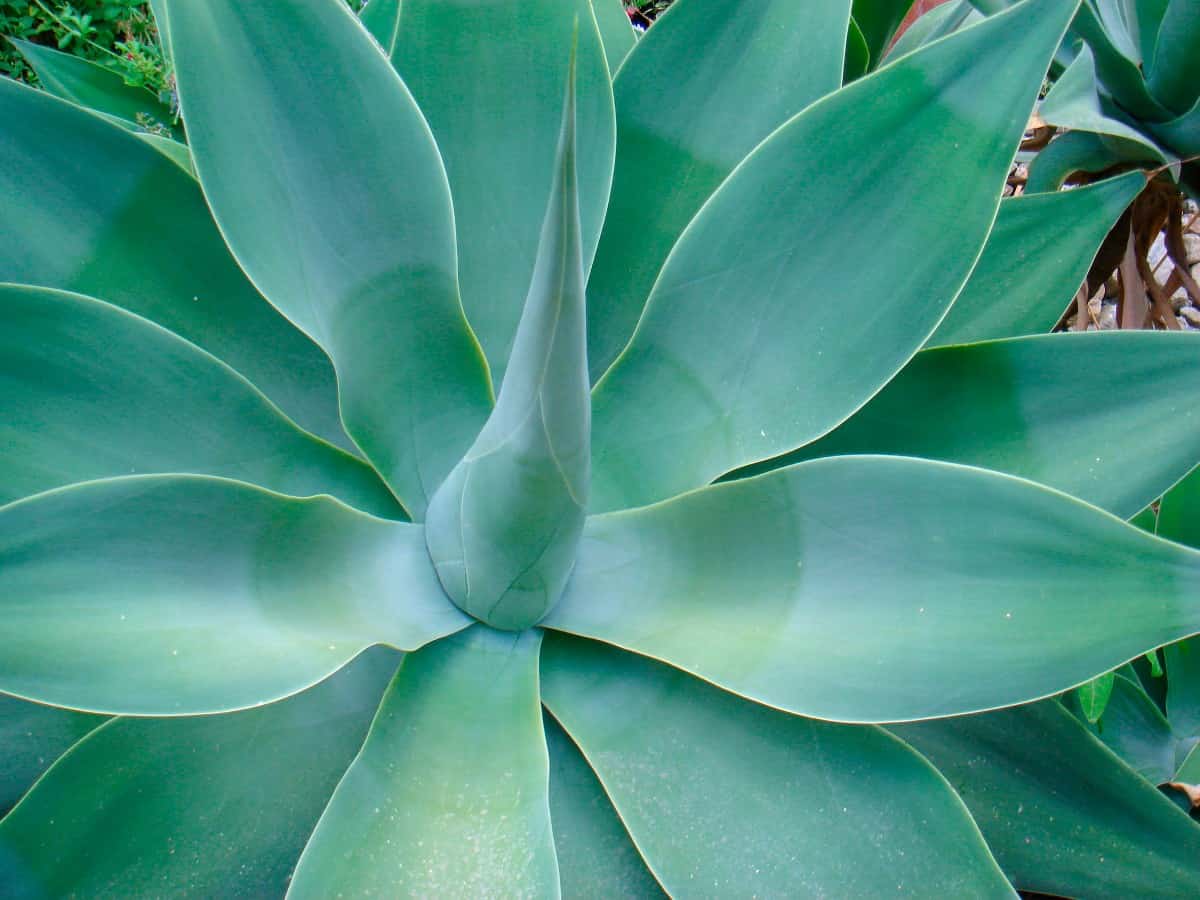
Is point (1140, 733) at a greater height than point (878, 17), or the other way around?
point (878, 17)

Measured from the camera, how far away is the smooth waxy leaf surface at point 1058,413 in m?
0.65

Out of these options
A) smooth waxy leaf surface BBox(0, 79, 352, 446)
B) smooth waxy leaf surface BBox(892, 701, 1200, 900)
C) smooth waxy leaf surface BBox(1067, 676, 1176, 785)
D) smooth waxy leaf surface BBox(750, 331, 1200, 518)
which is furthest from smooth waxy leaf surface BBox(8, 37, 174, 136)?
smooth waxy leaf surface BBox(1067, 676, 1176, 785)

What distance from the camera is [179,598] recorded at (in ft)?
1.76

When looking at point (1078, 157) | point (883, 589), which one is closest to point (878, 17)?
point (1078, 157)

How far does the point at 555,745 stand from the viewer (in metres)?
0.65

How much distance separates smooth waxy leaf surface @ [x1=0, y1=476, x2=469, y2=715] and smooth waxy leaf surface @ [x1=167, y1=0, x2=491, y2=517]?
0.35ft

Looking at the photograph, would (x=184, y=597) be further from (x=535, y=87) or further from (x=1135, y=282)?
(x=1135, y=282)

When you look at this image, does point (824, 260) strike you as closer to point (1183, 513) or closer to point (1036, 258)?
point (1036, 258)

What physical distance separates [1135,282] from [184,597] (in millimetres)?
956

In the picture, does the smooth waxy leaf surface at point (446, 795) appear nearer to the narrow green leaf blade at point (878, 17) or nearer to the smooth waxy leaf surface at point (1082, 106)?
the smooth waxy leaf surface at point (1082, 106)

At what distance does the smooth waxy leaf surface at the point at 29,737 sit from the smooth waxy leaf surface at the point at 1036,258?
24.1 inches

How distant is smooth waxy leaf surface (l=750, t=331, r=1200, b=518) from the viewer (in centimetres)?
65

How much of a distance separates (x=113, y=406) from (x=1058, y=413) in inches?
23.1

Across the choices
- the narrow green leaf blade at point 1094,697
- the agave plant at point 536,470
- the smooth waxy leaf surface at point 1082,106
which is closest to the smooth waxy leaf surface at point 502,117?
the agave plant at point 536,470
